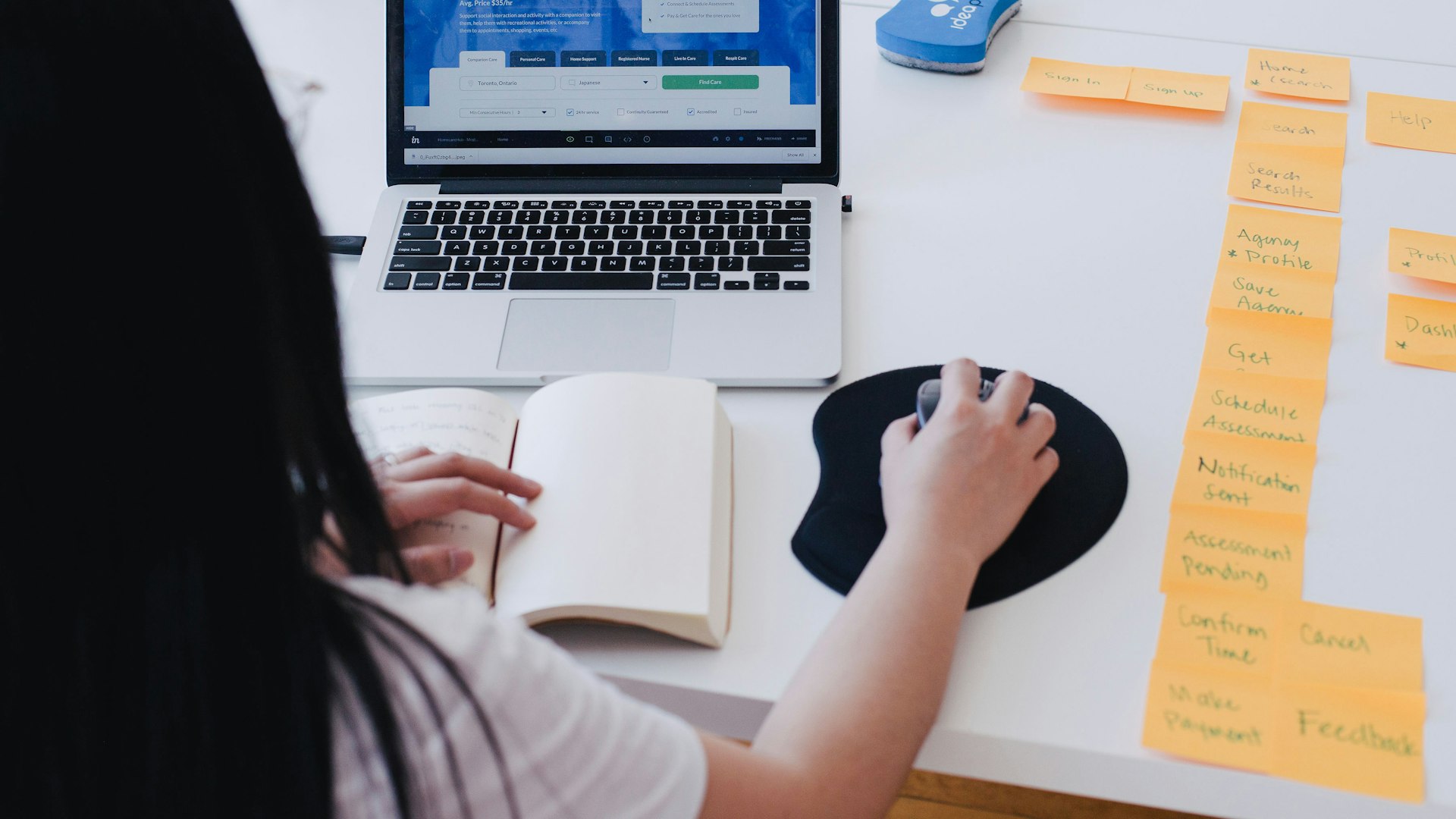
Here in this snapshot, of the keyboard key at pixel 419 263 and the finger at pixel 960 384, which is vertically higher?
the keyboard key at pixel 419 263

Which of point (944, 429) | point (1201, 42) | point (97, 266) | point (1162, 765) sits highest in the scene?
point (1201, 42)

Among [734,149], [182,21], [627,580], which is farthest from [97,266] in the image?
[734,149]

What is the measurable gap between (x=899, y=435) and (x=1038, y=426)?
0.26ft

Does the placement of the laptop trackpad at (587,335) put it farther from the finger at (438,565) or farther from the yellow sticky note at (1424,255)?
the yellow sticky note at (1424,255)

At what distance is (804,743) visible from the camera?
1.64 feet

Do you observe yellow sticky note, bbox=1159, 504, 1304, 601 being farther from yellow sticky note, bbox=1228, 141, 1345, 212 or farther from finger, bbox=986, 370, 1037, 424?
yellow sticky note, bbox=1228, 141, 1345, 212

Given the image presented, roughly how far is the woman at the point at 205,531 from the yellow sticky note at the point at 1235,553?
0.28m

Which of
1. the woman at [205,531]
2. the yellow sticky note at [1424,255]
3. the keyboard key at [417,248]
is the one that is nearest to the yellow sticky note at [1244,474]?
the yellow sticky note at [1424,255]

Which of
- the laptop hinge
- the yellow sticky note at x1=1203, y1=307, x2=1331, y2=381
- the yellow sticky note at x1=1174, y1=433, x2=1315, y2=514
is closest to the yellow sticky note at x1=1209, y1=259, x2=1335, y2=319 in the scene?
the yellow sticky note at x1=1203, y1=307, x2=1331, y2=381

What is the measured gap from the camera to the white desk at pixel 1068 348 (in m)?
0.54

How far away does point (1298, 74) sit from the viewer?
101 centimetres

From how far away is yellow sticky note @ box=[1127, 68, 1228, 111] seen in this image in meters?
0.97

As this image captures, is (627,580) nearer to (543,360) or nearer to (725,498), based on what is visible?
(725,498)

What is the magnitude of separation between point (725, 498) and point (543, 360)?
0.63ft
